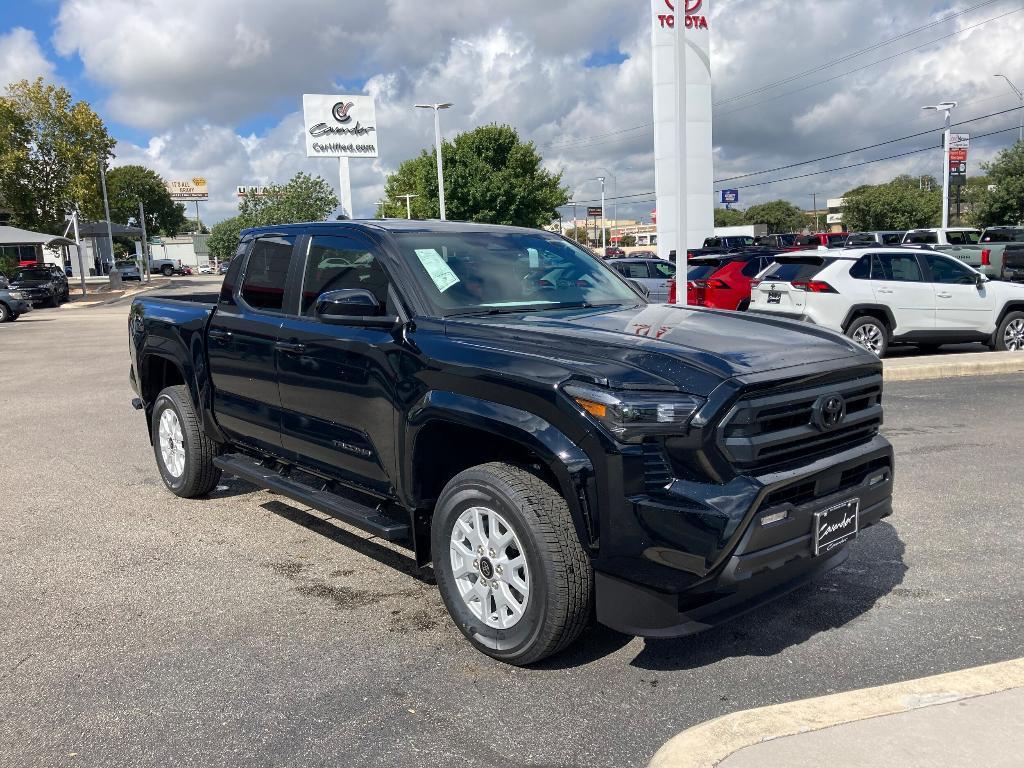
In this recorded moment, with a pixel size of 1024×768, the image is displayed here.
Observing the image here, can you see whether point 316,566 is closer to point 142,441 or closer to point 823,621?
point 823,621

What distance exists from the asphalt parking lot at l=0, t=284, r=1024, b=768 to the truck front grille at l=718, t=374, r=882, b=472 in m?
0.91

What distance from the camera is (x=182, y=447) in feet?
20.7

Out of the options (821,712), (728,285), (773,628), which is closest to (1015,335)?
(728,285)

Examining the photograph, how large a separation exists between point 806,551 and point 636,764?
1.06 meters

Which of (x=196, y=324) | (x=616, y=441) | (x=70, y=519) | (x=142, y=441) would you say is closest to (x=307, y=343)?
(x=196, y=324)

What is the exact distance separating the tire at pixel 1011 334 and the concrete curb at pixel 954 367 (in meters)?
1.01

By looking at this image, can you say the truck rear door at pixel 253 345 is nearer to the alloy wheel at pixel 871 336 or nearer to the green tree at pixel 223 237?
the alloy wheel at pixel 871 336

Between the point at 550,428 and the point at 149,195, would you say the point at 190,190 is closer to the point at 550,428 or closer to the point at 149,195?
the point at 149,195

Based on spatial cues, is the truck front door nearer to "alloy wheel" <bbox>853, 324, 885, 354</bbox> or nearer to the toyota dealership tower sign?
"alloy wheel" <bbox>853, 324, 885, 354</bbox>

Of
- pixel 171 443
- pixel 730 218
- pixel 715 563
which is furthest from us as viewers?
pixel 730 218

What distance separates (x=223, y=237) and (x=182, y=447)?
10446 centimetres

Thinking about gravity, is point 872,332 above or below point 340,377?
below

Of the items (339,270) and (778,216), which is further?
(778,216)

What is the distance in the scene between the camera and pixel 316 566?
5.06 metres
